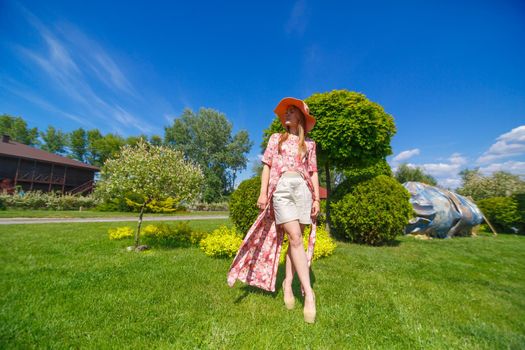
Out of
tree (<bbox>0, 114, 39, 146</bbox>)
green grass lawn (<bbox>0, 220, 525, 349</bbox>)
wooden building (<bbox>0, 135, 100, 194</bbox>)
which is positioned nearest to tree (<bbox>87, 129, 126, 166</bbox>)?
tree (<bbox>0, 114, 39, 146</bbox>)

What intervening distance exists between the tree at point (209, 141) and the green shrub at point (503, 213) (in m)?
32.0

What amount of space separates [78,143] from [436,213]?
212 feet

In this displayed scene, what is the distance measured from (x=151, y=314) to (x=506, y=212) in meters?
20.1

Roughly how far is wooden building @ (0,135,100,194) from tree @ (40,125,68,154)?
987 inches

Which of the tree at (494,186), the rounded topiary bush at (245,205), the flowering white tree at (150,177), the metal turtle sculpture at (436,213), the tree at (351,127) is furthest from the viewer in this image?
the tree at (494,186)

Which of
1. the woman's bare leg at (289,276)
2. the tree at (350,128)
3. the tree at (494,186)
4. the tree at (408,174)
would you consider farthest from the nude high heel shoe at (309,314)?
the tree at (408,174)

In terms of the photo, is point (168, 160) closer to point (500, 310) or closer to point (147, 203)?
point (147, 203)

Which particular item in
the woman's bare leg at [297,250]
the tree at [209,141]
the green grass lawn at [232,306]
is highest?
the tree at [209,141]

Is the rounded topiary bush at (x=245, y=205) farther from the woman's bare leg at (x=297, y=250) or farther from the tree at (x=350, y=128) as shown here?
the woman's bare leg at (x=297, y=250)

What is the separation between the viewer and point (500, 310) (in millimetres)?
3197

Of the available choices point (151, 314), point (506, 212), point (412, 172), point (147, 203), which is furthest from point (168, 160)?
point (412, 172)

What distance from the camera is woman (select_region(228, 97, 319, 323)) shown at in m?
2.98

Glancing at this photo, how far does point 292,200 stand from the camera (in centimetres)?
304

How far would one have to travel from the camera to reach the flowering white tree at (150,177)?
5980mm
